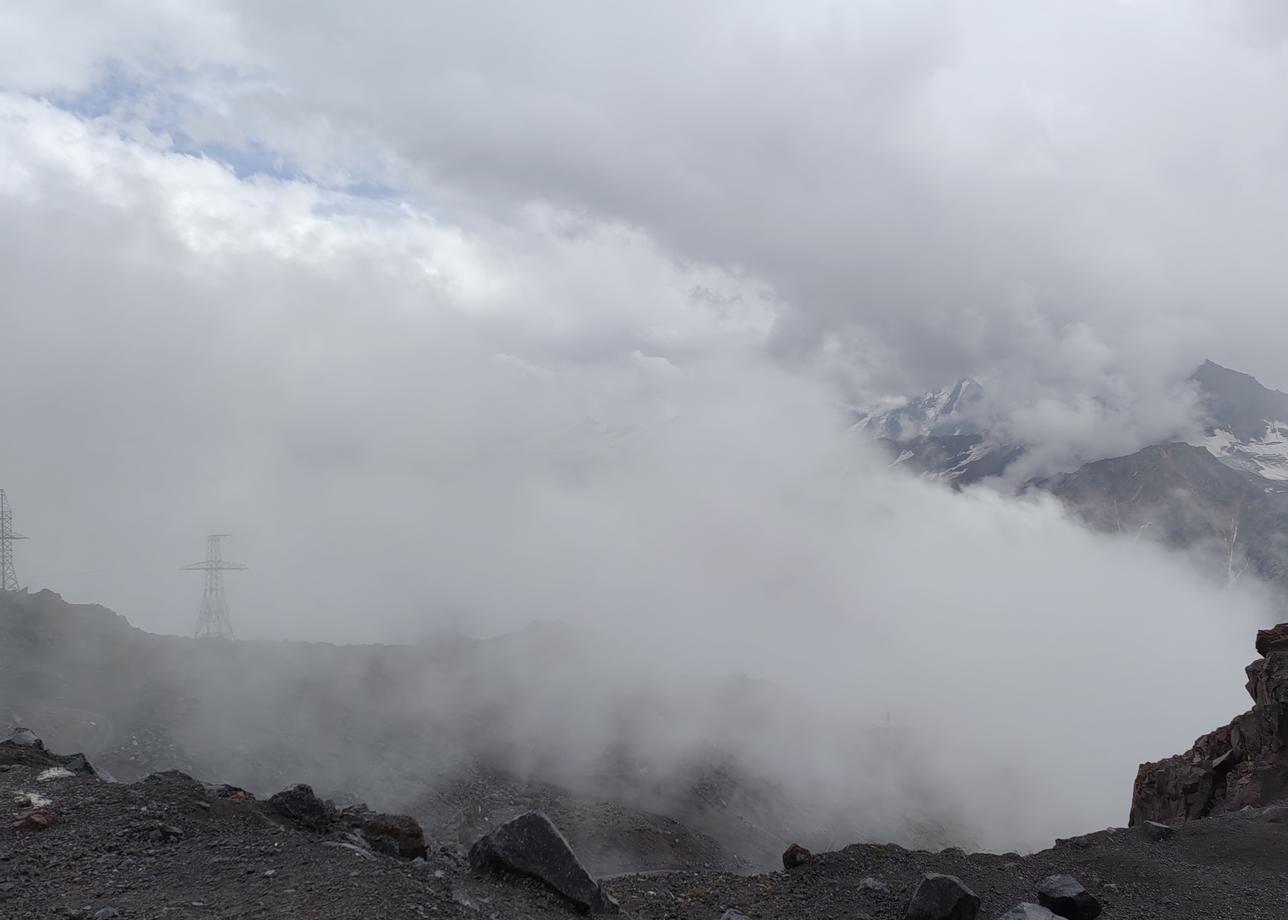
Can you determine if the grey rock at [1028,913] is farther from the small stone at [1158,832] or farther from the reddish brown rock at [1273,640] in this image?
the reddish brown rock at [1273,640]

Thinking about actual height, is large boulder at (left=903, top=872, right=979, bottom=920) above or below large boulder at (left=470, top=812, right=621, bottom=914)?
below

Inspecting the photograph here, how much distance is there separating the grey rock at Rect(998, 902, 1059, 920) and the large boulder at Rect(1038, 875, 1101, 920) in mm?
1528

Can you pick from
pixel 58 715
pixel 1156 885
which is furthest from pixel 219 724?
pixel 1156 885

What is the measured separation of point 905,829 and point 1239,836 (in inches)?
4674

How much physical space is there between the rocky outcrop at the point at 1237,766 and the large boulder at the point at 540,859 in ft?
125

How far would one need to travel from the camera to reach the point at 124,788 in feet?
78.9

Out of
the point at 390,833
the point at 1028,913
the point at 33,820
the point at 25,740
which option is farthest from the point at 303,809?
the point at 1028,913

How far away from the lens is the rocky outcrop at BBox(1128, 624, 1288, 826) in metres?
44.0

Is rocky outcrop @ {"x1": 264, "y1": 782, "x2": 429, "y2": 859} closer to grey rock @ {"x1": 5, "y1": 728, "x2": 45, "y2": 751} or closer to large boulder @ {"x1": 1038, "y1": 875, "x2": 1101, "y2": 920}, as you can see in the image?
grey rock @ {"x1": 5, "y1": 728, "x2": 45, "y2": 751}

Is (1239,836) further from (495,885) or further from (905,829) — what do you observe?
(905,829)

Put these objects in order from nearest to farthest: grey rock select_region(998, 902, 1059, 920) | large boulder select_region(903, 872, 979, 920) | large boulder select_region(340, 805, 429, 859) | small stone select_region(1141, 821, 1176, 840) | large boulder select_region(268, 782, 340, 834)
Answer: grey rock select_region(998, 902, 1059, 920) → large boulder select_region(903, 872, 979, 920) → large boulder select_region(340, 805, 429, 859) → large boulder select_region(268, 782, 340, 834) → small stone select_region(1141, 821, 1176, 840)

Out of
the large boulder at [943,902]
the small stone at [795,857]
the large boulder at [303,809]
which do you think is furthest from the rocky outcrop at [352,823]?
the large boulder at [943,902]

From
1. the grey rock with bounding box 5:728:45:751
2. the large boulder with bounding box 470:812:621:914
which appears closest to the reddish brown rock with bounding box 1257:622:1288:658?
the large boulder with bounding box 470:812:621:914

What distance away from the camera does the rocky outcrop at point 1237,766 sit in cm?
4397
